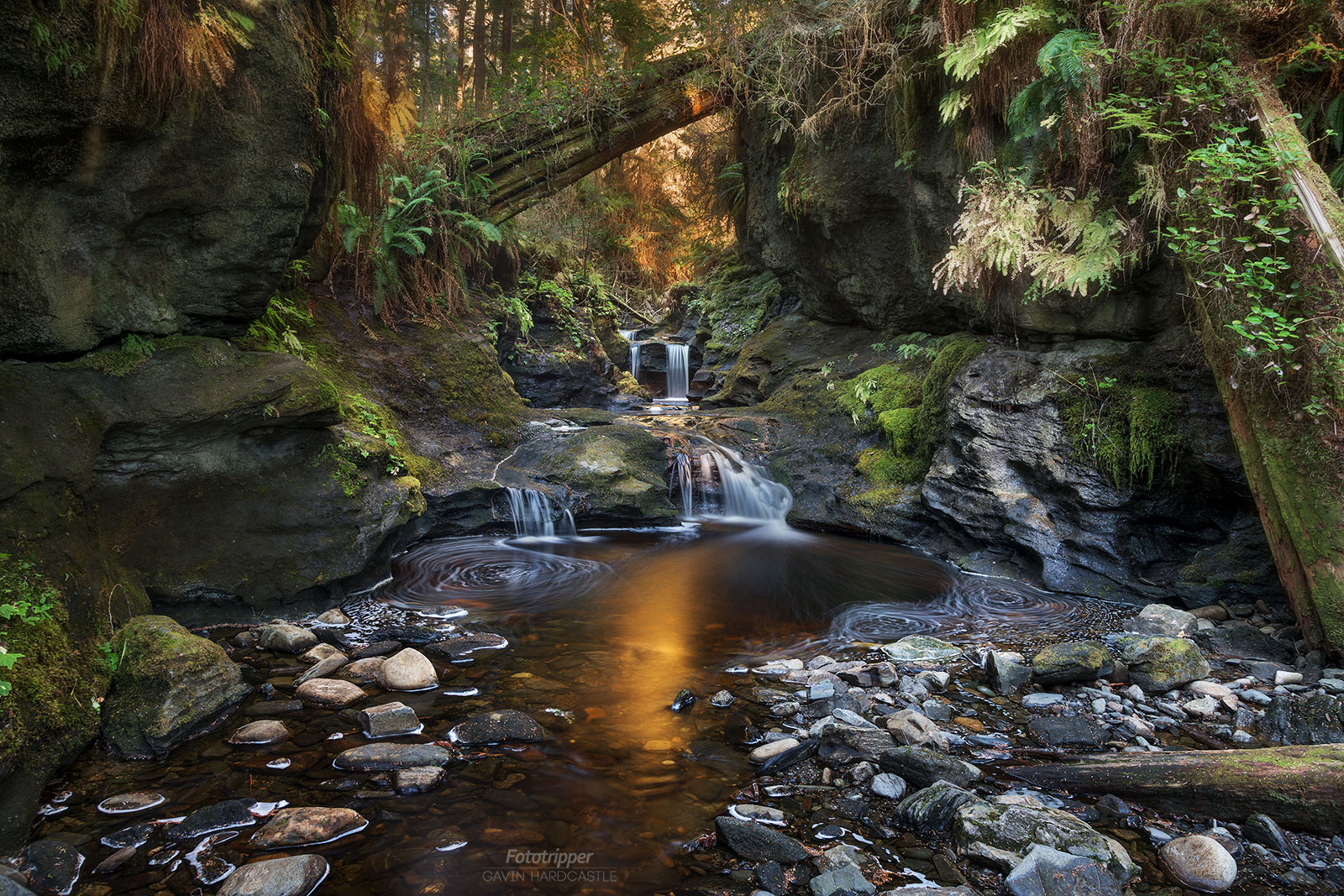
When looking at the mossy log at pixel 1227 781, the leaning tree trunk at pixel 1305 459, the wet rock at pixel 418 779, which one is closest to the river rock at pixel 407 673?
the wet rock at pixel 418 779

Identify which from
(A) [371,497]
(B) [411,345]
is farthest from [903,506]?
(B) [411,345]

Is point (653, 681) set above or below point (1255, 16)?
below

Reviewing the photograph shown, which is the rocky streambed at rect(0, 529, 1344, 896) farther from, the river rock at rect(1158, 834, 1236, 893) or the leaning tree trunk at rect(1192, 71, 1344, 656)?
the leaning tree trunk at rect(1192, 71, 1344, 656)

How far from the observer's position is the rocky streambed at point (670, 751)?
255 centimetres

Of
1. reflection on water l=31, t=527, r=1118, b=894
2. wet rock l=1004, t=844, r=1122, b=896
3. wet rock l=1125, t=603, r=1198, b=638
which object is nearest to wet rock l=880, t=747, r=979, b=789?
wet rock l=1004, t=844, r=1122, b=896

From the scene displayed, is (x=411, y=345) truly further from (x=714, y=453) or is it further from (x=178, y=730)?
(x=178, y=730)

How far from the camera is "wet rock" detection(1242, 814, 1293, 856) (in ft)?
8.59

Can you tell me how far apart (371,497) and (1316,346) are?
7012mm

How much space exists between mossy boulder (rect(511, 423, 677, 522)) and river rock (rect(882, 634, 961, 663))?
4.21 meters

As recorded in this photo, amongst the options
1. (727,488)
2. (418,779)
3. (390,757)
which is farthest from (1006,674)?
(727,488)

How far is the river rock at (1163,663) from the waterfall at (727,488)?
498cm

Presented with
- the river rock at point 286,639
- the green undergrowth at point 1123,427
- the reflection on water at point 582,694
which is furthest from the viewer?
the green undergrowth at point 1123,427

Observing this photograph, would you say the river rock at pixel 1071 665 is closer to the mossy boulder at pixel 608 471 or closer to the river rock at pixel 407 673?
the river rock at pixel 407 673

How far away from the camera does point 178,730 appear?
3330mm
